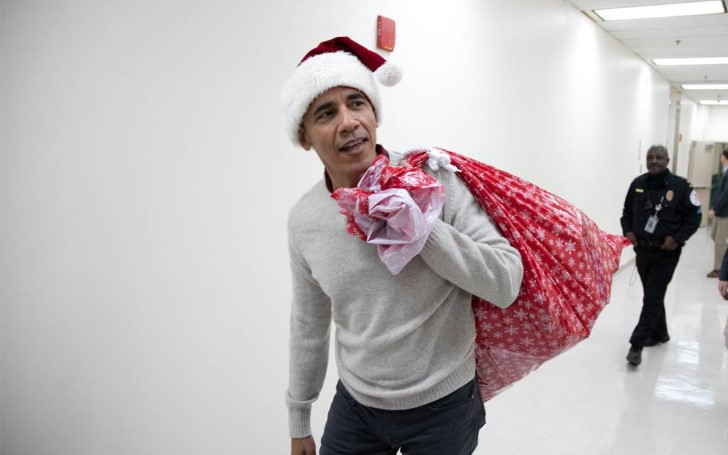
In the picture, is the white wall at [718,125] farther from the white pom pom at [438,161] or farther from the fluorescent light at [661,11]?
the white pom pom at [438,161]

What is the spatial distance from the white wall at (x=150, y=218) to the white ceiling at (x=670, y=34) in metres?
3.91

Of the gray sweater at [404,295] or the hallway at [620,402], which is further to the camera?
the hallway at [620,402]

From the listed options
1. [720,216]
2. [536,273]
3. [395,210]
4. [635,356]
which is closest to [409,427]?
[536,273]

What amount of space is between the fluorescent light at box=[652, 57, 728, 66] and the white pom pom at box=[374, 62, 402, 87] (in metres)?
7.99

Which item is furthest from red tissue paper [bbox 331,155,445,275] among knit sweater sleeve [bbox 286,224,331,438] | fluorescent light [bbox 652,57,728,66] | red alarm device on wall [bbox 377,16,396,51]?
fluorescent light [bbox 652,57,728,66]

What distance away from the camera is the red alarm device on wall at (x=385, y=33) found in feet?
8.29

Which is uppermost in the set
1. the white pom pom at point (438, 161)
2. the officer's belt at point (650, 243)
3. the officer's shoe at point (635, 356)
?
the white pom pom at point (438, 161)

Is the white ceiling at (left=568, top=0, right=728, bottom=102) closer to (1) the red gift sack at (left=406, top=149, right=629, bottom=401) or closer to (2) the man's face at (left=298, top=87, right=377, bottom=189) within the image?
(1) the red gift sack at (left=406, top=149, right=629, bottom=401)

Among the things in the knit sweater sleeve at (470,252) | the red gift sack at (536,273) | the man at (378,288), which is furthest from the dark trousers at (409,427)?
the knit sweater sleeve at (470,252)

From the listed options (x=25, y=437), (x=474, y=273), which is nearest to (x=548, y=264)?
(x=474, y=273)

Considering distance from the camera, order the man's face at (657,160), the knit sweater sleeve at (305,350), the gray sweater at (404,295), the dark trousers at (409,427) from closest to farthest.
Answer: the gray sweater at (404,295) → the dark trousers at (409,427) → the knit sweater sleeve at (305,350) → the man's face at (657,160)

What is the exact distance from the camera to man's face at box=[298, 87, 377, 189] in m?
1.14

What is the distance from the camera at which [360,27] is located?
7.98 ft

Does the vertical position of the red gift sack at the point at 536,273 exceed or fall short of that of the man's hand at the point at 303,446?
it exceeds it
